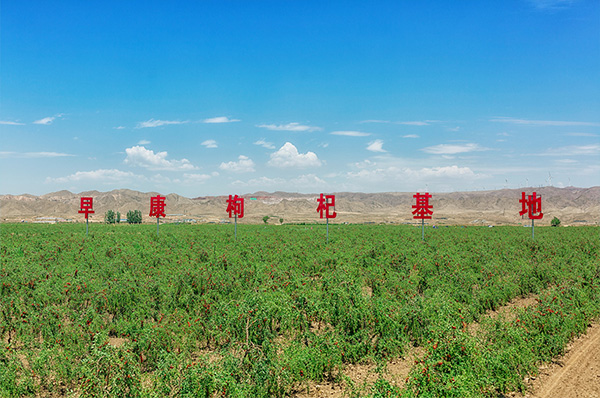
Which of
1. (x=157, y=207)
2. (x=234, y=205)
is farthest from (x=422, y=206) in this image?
(x=157, y=207)

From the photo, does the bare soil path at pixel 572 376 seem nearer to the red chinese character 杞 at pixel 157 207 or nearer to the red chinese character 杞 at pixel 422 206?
the red chinese character 杞 at pixel 422 206

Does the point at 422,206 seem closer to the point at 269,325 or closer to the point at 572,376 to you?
the point at 572,376

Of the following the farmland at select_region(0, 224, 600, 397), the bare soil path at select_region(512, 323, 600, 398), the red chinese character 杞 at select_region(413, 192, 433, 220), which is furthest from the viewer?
the red chinese character 杞 at select_region(413, 192, 433, 220)

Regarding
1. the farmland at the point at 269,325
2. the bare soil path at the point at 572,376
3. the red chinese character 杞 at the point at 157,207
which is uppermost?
the red chinese character 杞 at the point at 157,207

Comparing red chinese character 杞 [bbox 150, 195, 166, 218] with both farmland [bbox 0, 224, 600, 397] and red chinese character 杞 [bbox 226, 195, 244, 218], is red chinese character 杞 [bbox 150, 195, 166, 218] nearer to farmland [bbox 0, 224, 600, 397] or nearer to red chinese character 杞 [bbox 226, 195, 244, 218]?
red chinese character 杞 [bbox 226, 195, 244, 218]

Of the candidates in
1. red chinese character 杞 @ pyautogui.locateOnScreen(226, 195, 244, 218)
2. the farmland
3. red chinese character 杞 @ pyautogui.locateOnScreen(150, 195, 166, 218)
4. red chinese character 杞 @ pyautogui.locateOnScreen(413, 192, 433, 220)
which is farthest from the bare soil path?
red chinese character 杞 @ pyautogui.locateOnScreen(150, 195, 166, 218)

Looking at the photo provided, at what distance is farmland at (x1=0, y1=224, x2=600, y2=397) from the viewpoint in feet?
24.9

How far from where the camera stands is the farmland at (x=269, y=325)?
758cm

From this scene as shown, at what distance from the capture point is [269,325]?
9.70 meters

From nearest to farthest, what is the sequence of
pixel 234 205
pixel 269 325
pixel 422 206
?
pixel 269 325, pixel 234 205, pixel 422 206

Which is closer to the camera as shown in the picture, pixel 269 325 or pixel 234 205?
pixel 269 325

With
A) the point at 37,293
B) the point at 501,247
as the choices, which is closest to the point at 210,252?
the point at 37,293

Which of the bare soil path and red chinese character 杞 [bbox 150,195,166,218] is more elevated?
red chinese character 杞 [bbox 150,195,166,218]

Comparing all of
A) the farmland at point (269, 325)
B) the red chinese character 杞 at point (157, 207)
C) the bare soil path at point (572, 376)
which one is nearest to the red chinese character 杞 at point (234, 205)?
the red chinese character 杞 at point (157, 207)
